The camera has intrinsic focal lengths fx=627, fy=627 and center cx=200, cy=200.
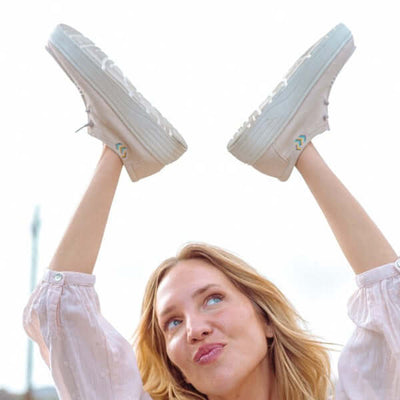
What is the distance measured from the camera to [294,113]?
7.32 feet

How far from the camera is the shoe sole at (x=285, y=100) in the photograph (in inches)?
86.8

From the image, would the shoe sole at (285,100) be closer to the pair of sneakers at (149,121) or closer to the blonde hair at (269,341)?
the pair of sneakers at (149,121)

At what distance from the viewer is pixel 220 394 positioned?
7.26 feet

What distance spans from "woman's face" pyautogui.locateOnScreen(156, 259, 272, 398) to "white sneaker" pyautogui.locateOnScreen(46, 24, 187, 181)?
0.45 metres

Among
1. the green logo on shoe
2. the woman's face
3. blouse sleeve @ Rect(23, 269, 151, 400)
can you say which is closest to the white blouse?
blouse sleeve @ Rect(23, 269, 151, 400)

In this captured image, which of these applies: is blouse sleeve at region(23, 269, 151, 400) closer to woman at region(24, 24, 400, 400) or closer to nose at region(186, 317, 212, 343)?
woman at region(24, 24, 400, 400)

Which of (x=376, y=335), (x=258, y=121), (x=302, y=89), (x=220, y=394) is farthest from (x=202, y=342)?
(x=302, y=89)

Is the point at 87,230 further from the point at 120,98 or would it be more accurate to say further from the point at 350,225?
the point at 350,225

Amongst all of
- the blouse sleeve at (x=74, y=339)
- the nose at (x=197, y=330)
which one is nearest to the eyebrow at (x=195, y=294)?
the nose at (x=197, y=330)

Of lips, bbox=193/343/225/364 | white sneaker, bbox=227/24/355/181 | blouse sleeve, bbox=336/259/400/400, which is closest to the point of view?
blouse sleeve, bbox=336/259/400/400

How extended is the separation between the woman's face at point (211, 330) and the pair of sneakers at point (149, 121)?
44cm

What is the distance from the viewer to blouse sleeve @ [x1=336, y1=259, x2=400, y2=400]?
1957 millimetres

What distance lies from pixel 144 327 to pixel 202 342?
462mm

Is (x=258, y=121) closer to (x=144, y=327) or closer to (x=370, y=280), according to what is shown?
(x=370, y=280)
